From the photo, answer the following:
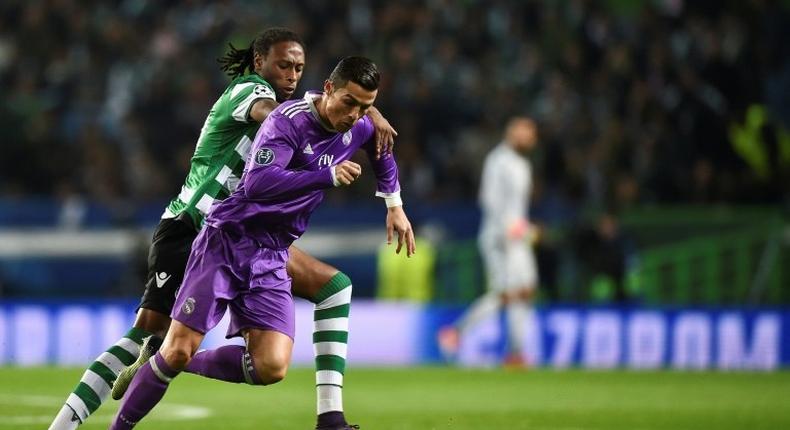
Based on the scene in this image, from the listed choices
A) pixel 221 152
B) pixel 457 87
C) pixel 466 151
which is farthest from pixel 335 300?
pixel 457 87

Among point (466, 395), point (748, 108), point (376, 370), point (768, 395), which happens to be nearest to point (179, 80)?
Answer: point (376, 370)

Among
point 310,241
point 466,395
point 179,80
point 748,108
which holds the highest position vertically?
point 179,80

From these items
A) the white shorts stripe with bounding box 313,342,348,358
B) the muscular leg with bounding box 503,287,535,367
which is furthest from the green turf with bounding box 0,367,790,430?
the white shorts stripe with bounding box 313,342,348,358

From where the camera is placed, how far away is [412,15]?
755 inches

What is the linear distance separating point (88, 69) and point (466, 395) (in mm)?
9350

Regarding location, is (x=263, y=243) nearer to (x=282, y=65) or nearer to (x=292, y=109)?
(x=292, y=109)

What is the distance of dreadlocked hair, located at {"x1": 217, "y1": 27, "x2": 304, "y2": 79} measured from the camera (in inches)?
275

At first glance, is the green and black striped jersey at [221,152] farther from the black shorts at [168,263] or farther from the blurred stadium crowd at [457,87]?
the blurred stadium crowd at [457,87]

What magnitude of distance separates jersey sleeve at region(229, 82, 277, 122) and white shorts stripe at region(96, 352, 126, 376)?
1.27 m

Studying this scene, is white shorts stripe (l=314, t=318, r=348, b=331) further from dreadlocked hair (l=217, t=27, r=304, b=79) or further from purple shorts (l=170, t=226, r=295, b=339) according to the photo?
dreadlocked hair (l=217, t=27, r=304, b=79)

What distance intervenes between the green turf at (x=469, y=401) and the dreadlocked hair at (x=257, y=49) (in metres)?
2.26

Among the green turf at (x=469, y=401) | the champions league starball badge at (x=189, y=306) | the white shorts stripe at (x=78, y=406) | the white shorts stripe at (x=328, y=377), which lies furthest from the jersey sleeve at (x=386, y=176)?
the green turf at (x=469, y=401)

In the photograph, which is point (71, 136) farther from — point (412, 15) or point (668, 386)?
point (668, 386)

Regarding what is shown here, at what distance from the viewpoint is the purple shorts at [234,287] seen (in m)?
6.42
